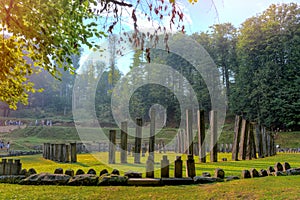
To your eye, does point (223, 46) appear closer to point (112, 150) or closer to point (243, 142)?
point (243, 142)

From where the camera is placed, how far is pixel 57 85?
75250mm

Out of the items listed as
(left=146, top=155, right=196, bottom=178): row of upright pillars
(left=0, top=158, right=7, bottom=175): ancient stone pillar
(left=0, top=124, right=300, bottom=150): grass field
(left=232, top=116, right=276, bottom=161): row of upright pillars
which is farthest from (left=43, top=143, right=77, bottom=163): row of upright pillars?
(left=0, top=124, right=300, bottom=150): grass field

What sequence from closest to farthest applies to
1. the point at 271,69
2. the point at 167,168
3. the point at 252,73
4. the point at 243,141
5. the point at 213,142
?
the point at 167,168 < the point at 213,142 < the point at 243,141 < the point at 271,69 < the point at 252,73

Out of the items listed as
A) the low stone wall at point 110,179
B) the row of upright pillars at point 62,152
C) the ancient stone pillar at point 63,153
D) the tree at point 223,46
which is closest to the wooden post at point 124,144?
the row of upright pillars at point 62,152

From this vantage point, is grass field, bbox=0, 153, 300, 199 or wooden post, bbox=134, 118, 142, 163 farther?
wooden post, bbox=134, 118, 142, 163

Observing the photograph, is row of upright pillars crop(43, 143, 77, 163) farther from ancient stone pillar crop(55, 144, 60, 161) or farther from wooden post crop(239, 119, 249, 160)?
wooden post crop(239, 119, 249, 160)

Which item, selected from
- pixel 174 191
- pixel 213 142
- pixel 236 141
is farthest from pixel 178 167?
pixel 236 141

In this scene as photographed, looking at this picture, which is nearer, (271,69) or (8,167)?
(8,167)

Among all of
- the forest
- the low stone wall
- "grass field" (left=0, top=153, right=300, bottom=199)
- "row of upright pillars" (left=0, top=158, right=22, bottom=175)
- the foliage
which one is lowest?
"grass field" (left=0, top=153, right=300, bottom=199)

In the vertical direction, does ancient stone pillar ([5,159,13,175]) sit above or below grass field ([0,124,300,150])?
below

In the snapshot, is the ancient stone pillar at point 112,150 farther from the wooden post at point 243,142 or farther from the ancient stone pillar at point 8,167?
the wooden post at point 243,142

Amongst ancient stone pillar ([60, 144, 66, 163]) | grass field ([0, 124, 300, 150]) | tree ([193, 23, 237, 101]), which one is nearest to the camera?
ancient stone pillar ([60, 144, 66, 163])

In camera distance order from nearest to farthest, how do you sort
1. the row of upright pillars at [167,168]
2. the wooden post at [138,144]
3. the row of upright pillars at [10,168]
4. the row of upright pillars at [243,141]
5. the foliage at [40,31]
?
the foliage at [40,31] → the row of upright pillars at [167,168] → the row of upright pillars at [10,168] → the wooden post at [138,144] → the row of upright pillars at [243,141]

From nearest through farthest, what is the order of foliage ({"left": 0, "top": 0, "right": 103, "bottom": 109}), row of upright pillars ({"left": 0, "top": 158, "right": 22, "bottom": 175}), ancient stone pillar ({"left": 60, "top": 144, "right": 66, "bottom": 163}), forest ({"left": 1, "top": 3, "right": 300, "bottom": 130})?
foliage ({"left": 0, "top": 0, "right": 103, "bottom": 109})
row of upright pillars ({"left": 0, "top": 158, "right": 22, "bottom": 175})
ancient stone pillar ({"left": 60, "top": 144, "right": 66, "bottom": 163})
forest ({"left": 1, "top": 3, "right": 300, "bottom": 130})
